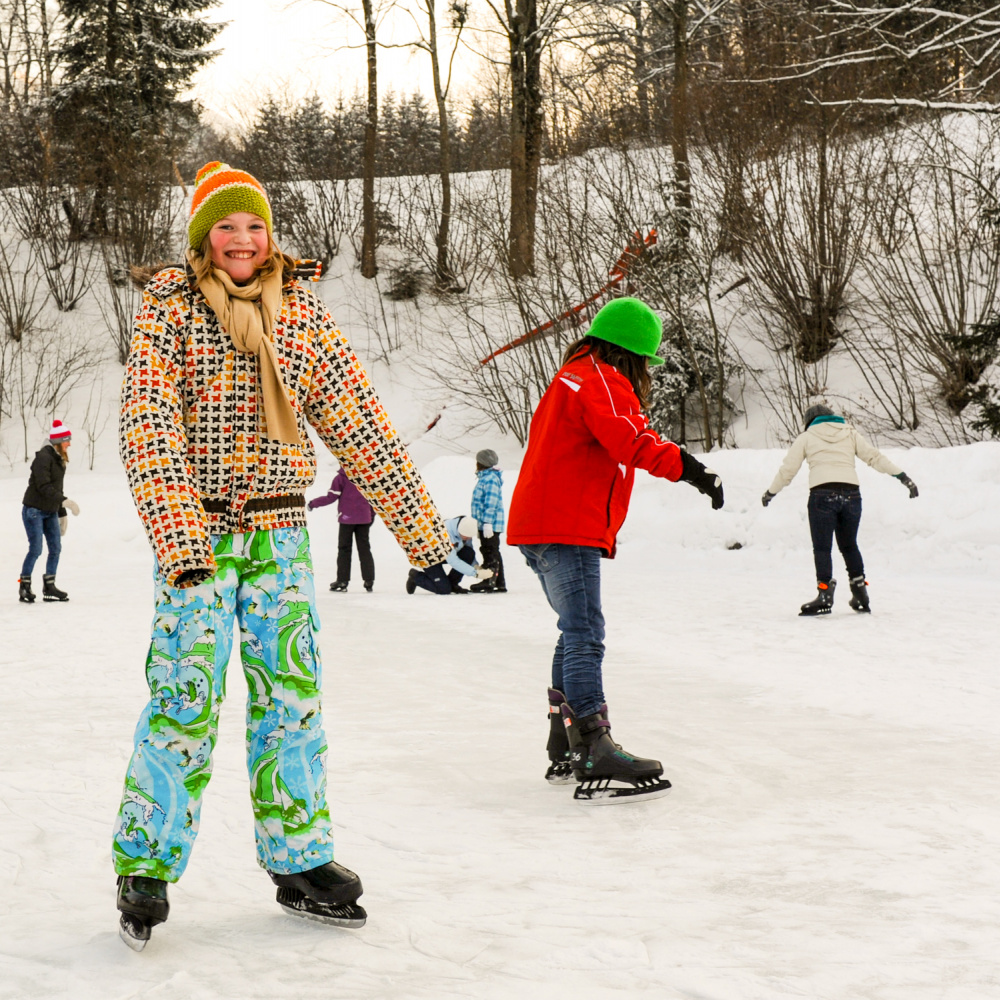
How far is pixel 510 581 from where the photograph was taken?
489 inches

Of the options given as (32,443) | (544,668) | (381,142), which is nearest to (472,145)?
(381,142)

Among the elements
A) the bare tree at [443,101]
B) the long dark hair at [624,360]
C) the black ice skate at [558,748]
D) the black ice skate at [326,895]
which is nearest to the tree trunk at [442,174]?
the bare tree at [443,101]

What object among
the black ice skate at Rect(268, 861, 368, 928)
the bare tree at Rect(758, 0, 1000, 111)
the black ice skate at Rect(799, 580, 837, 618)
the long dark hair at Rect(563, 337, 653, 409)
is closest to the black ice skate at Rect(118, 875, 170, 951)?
the black ice skate at Rect(268, 861, 368, 928)

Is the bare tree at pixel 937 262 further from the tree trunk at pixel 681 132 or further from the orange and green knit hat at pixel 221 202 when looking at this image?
the orange and green knit hat at pixel 221 202

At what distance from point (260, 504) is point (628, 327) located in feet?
6.20

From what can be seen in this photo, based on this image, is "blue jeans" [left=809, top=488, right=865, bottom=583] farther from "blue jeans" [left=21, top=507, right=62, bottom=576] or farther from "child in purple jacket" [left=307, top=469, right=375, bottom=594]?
"blue jeans" [left=21, top=507, right=62, bottom=576]

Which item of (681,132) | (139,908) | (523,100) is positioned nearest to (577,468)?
(139,908)

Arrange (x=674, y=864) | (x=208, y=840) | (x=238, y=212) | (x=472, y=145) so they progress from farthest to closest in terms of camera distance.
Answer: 1. (x=472, y=145)
2. (x=208, y=840)
3. (x=674, y=864)
4. (x=238, y=212)

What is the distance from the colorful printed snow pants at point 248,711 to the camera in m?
2.64

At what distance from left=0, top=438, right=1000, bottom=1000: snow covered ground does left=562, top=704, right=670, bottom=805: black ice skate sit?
0.32 ft

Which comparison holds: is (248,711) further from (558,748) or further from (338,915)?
(558,748)

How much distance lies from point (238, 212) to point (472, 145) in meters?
30.7

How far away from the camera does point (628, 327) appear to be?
418cm

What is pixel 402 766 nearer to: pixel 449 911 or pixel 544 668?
pixel 449 911
